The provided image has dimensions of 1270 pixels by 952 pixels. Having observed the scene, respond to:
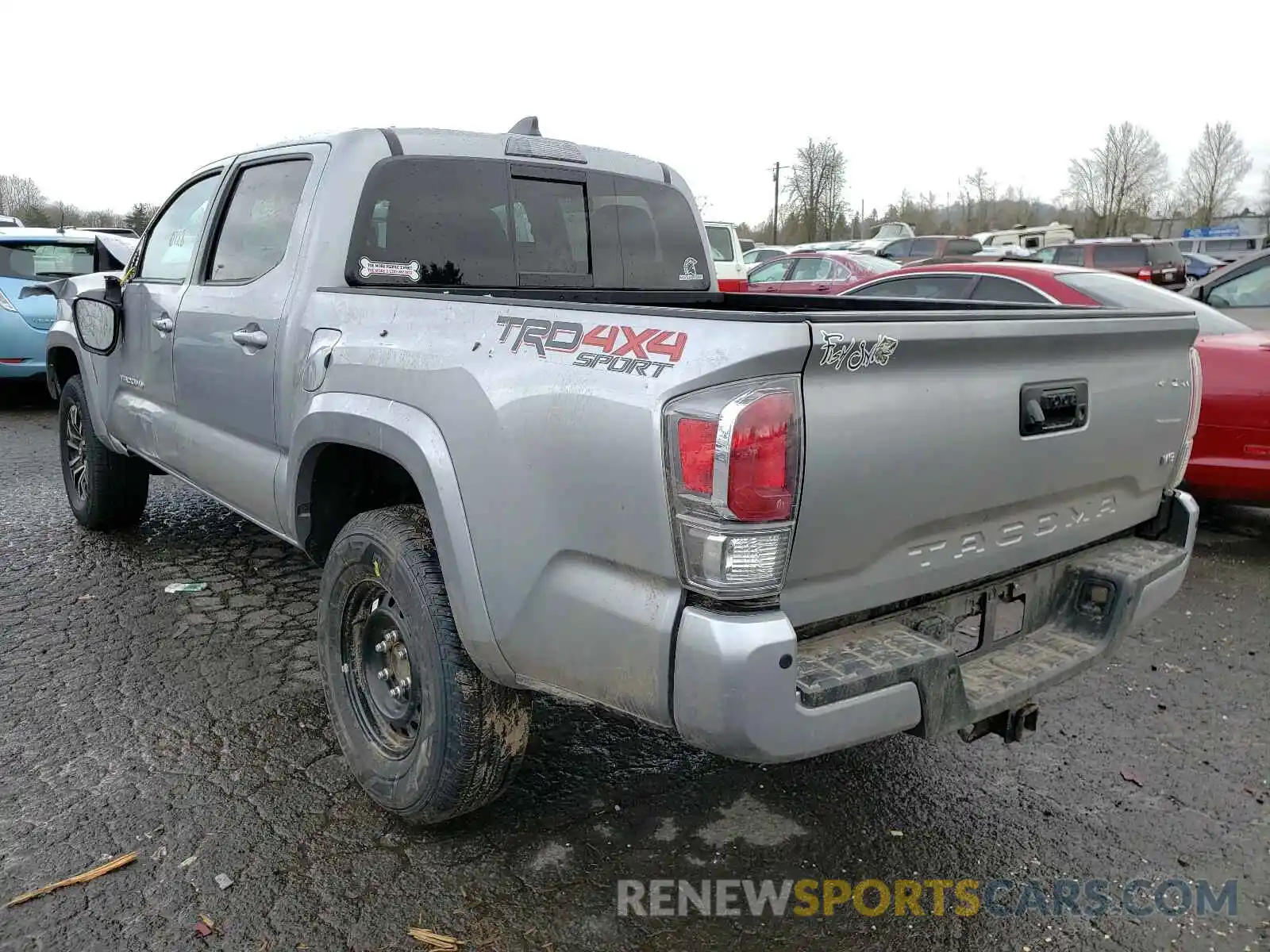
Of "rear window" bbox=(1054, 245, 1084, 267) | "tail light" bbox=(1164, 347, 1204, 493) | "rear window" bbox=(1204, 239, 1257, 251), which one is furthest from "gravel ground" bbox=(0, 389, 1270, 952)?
"rear window" bbox=(1204, 239, 1257, 251)

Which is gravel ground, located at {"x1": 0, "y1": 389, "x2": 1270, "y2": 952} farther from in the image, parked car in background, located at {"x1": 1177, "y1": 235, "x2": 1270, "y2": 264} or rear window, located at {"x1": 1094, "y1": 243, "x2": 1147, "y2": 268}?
parked car in background, located at {"x1": 1177, "y1": 235, "x2": 1270, "y2": 264}

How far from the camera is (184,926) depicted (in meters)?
2.45

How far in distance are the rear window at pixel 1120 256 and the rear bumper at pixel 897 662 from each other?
1855cm

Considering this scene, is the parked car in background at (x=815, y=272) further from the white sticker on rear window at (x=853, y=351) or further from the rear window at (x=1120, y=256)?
the white sticker on rear window at (x=853, y=351)

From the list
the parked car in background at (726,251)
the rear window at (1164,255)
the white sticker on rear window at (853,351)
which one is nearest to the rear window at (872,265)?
the parked car in background at (726,251)

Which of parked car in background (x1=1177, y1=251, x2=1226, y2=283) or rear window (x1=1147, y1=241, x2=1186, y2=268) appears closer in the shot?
rear window (x1=1147, y1=241, x2=1186, y2=268)

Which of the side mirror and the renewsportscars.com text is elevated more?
the side mirror

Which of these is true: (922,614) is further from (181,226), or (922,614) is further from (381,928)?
(181,226)

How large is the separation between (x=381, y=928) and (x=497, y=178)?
2.54 meters

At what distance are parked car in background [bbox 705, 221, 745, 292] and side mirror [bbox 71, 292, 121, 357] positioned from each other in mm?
9708

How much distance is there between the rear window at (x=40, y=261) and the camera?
963 cm

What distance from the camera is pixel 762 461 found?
77.7 inches

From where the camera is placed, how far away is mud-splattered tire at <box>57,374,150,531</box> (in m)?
5.37

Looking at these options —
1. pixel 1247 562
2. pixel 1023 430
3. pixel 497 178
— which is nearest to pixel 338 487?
pixel 497 178
